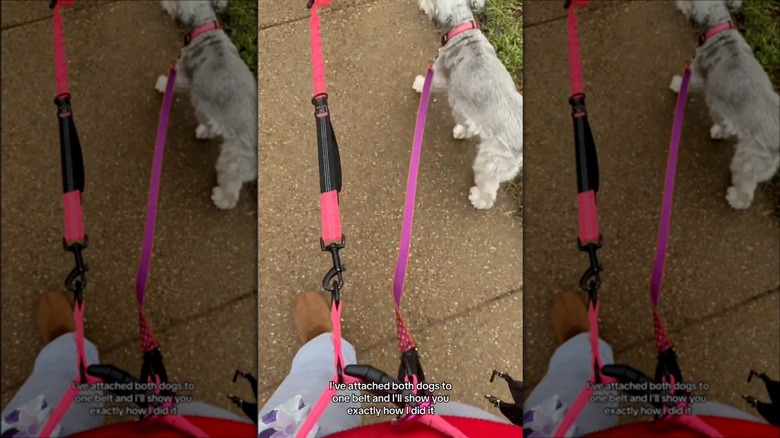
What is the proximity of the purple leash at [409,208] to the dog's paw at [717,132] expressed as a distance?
58cm

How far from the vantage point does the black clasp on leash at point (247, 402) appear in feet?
3.54

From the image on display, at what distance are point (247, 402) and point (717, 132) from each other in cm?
109

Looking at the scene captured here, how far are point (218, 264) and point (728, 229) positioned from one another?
3.41 ft

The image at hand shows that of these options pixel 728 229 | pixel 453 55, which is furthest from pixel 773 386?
pixel 453 55

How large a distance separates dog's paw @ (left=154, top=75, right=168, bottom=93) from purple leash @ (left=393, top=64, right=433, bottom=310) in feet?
1.67

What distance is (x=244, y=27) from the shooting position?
107 centimetres

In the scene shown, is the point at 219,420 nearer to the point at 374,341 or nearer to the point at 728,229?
the point at 374,341

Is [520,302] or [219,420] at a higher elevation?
[520,302]

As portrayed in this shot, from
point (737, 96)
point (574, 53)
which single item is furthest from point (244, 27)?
point (737, 96)

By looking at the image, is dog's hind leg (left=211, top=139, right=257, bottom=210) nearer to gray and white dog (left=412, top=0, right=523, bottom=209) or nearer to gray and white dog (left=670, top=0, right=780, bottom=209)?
gray and white dog (left=412, top=0, right=523, bottom=209)

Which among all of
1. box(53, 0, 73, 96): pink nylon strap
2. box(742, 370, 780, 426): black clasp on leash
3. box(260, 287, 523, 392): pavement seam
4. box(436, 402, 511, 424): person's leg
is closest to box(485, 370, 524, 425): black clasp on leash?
box(436, 402, 511, 424): person's leg

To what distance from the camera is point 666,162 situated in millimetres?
1093

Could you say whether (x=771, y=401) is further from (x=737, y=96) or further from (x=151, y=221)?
(x=151, y=221)

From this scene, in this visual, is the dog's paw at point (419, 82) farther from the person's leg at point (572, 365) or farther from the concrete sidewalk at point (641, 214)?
the person's leg at point (572, 365)
